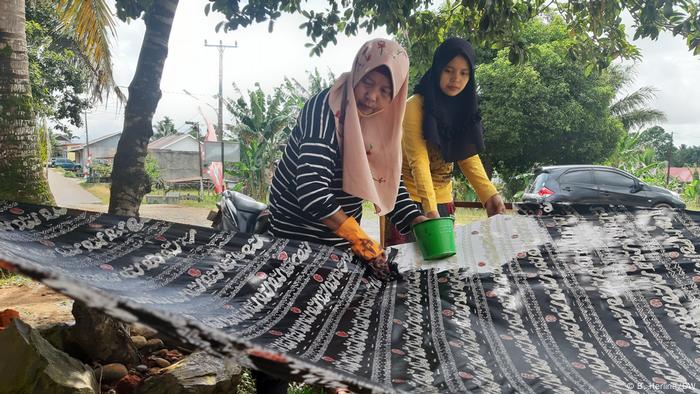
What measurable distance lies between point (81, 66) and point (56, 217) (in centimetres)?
1169

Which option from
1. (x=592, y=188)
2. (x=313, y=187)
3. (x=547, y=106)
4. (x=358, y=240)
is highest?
(x=547, y=106)

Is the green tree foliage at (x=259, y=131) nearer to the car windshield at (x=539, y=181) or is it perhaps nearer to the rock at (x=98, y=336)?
the car windshield at (x=539, y=181)

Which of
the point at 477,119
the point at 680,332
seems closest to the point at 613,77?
the point at 477,119

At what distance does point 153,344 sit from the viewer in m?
2.89

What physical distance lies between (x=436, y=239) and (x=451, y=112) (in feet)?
2.70

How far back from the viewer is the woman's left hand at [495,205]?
267 cm

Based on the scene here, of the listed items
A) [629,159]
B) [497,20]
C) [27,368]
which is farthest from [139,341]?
[629,159]

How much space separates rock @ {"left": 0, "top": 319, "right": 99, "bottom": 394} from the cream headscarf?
48.8 inches

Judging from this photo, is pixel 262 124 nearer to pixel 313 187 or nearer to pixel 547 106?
pixel 547 106

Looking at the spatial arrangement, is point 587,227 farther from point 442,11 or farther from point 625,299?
point 442,11

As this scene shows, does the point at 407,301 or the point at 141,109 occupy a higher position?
the point at 141,109

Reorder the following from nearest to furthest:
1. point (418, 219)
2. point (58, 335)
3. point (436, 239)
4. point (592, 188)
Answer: point (436, 239)
point (418, 219)
point (58, 335)
point (592, 188)

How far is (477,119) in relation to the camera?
2.67 meters

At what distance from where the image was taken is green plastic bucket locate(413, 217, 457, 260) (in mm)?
2078
